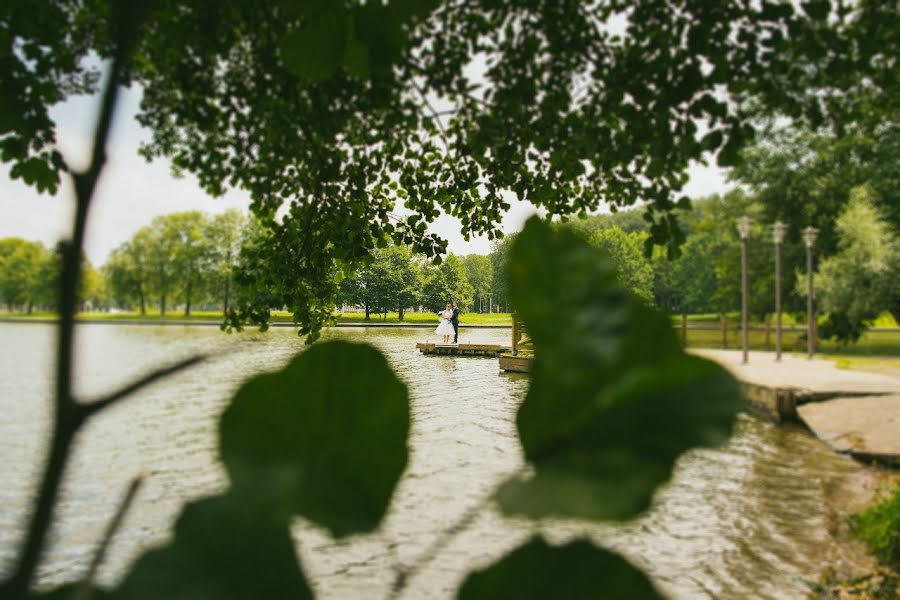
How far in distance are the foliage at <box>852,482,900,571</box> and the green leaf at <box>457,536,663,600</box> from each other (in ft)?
18.6

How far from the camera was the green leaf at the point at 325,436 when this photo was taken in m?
0.13

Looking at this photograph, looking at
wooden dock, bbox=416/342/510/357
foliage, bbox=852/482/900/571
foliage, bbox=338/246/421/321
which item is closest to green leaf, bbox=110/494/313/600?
foliage, bbox=338/246/421/321

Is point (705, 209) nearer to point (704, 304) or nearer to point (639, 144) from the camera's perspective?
point (704, 304)

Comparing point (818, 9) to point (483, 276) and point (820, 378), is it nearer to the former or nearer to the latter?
point (483, 276)

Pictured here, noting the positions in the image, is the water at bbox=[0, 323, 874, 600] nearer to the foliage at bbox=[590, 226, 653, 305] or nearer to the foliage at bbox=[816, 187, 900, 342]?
the foliage at bbox=[590, 226, 653, 305]

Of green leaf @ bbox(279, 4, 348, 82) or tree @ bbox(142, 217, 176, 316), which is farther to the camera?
tree @ bbox(142, 217, 176, 316)

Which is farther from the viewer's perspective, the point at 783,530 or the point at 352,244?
the point at 783,530

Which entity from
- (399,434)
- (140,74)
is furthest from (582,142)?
(140,74)

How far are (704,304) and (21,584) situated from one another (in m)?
27.1

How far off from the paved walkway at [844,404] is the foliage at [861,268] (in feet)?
19.9

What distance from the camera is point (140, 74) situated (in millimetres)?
5105

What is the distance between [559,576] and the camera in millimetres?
126

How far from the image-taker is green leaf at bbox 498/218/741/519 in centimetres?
12

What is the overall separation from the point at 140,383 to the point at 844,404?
1141 cm
